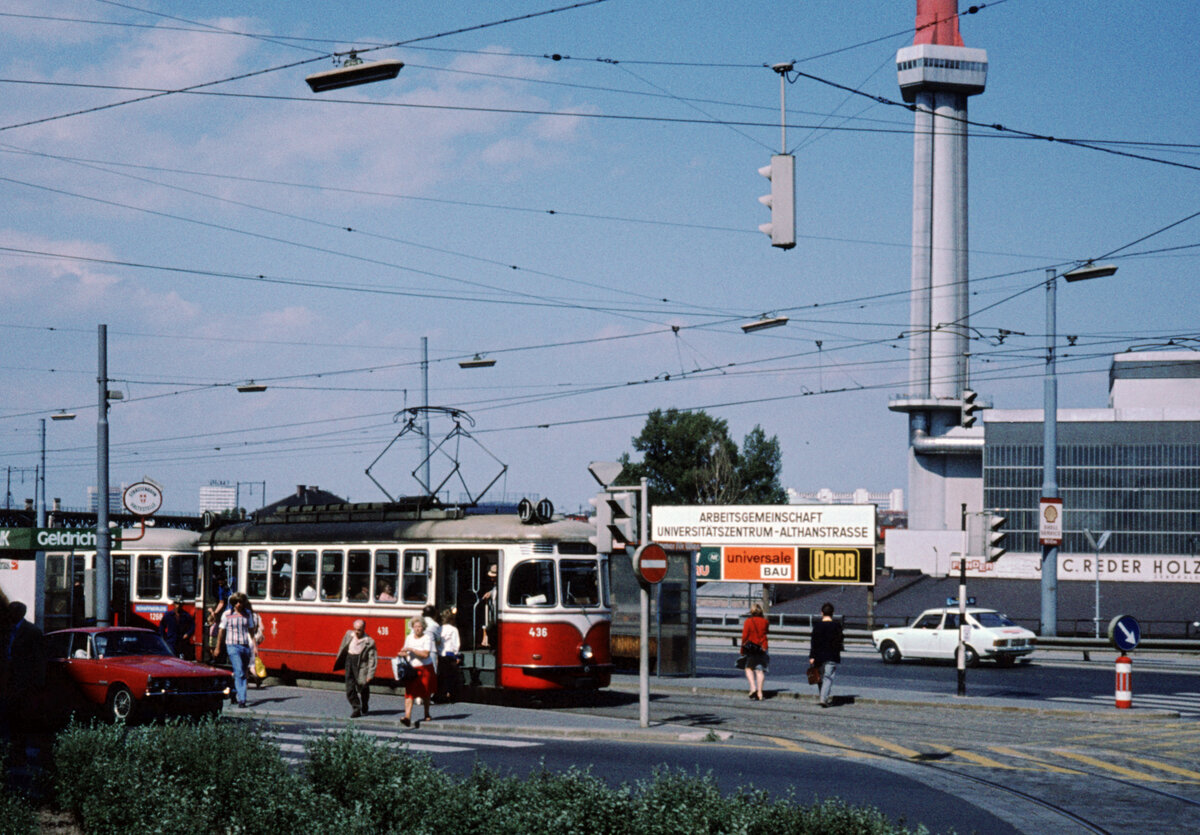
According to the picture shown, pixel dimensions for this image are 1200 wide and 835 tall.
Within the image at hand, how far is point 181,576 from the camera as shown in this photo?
1201 inches

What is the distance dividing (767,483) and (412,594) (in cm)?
7979

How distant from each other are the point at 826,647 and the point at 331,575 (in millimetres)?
9233

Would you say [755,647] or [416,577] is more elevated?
[416,577]

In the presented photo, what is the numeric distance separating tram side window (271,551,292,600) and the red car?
6110 millimetres

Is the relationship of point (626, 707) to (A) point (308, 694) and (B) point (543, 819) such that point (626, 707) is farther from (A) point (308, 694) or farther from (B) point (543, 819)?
(B) point (543, 819)

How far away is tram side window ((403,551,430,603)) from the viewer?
23750 millimetres

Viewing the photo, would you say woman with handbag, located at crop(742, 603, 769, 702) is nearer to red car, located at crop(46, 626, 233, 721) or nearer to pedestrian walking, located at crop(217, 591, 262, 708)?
pedestrian walking, located at crop(217, 591, 262, 708)

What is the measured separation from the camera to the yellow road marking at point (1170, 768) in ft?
51.4

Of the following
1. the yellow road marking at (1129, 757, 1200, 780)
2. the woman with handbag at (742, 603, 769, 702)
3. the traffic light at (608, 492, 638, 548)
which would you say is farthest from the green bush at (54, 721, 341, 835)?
the woman with handbag at (742, 603, 769, 702)

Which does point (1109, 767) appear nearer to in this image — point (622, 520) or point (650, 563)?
point (650, 563)

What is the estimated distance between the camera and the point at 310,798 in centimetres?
958

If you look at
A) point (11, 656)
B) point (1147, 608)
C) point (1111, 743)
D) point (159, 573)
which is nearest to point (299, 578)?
point (159, 573)

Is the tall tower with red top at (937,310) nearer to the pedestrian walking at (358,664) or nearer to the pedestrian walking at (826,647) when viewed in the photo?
the pedestrian walking at (826,647)

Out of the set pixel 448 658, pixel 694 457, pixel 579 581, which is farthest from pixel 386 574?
pixel 694 457
